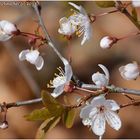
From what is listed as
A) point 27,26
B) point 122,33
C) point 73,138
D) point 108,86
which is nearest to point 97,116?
point 108,86

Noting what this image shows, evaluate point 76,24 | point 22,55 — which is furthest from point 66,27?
point 22,55

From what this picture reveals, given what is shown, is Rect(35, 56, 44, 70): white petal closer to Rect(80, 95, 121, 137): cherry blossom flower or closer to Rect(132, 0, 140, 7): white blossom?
Rect(80, 95, 121, 137): cherry blossom flower

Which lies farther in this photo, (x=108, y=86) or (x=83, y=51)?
(x=83, y=51)

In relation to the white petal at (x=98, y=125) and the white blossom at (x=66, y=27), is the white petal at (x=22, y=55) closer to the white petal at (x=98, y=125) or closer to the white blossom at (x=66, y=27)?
the white blossom at (x=66, y=27)

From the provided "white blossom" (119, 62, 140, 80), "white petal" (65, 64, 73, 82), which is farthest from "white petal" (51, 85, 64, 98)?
"white blossom" (119, 62, 140, 80)

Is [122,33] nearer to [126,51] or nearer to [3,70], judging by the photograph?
[126,51]

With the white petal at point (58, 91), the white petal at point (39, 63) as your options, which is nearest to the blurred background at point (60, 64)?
the white petal at point (39, 63)
